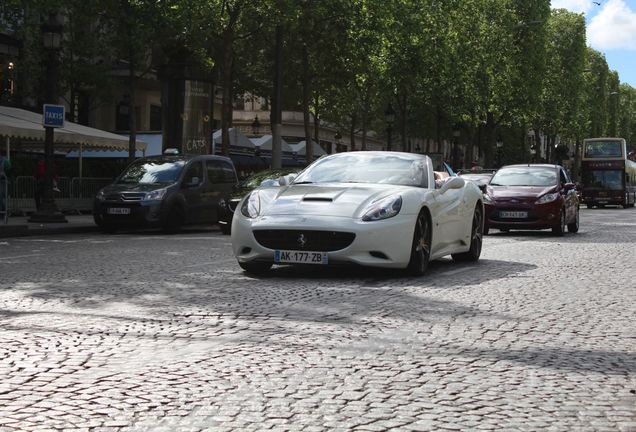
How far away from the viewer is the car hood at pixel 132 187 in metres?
22.5

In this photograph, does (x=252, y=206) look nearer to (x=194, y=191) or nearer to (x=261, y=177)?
(x=194, y=191)

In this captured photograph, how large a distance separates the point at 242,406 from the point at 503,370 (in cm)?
174

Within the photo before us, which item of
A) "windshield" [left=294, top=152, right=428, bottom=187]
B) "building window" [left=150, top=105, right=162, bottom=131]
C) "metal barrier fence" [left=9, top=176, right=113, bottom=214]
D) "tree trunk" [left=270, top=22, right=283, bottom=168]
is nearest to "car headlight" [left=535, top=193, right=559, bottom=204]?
"windshield" [left=294, top=152, right=428, bottom=187]

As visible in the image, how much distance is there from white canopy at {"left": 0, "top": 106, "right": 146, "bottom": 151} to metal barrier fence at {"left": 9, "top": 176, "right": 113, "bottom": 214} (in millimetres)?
1089

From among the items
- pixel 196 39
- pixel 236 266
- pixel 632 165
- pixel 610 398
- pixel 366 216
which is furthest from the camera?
pixel 632 165

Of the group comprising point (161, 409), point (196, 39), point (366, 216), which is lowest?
point (161, 409)

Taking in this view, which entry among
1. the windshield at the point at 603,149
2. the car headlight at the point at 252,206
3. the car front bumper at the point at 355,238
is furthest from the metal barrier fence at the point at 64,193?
the windshield at the point at 603,149

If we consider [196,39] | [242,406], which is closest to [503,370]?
[242,406]

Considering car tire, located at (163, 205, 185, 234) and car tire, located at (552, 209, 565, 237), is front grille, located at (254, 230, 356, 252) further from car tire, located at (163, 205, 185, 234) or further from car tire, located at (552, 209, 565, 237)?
car tire, located at (552, 209, 565, 237)

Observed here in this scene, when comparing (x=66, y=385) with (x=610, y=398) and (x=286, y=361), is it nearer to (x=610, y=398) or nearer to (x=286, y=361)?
(x=286, y=361)

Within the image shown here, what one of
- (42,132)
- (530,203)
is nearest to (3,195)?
(42,132)

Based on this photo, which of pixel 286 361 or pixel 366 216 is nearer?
pixel 286 361

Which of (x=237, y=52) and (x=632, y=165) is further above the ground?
(x=237, y=52)

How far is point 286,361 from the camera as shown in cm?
602
